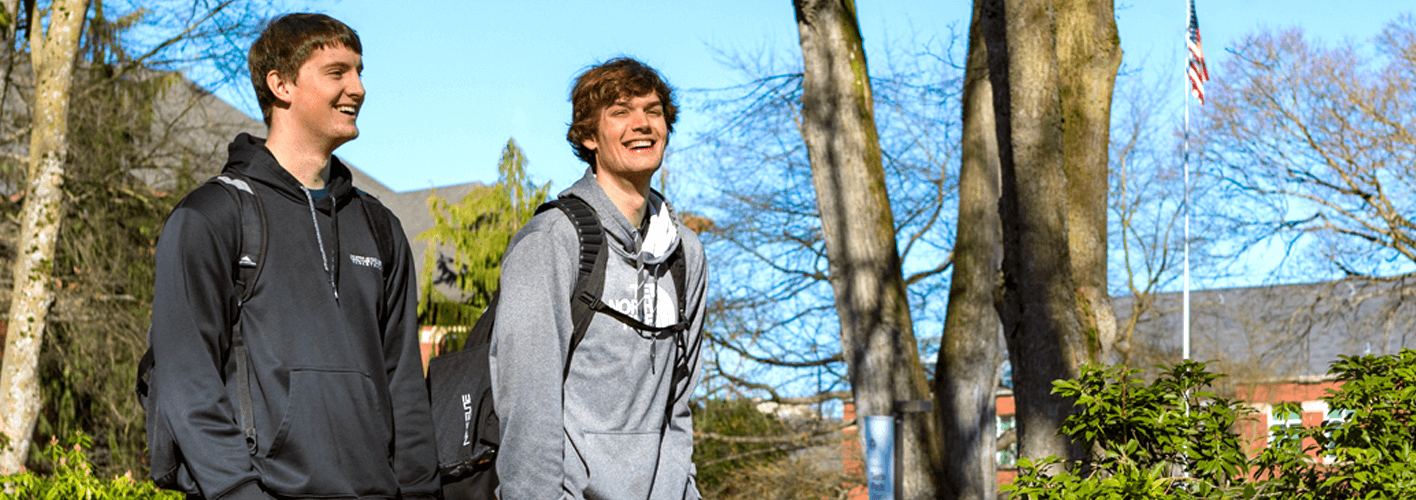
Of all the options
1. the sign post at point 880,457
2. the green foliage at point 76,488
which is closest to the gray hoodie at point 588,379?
the green foliage at point 76,488

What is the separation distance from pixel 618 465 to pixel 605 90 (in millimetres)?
859

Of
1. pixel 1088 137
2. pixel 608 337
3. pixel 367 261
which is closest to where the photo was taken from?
pixel 367 261

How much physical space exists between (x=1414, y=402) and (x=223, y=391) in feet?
12.9

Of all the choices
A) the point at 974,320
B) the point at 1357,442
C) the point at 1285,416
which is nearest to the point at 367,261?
the point at 1285,416

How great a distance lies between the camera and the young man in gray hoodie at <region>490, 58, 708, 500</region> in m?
2.44

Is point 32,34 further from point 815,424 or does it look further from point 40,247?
point 815,424

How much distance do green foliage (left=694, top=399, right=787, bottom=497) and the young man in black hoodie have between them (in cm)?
1689

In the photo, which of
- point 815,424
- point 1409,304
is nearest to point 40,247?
point 815,424

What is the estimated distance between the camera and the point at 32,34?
545 inches

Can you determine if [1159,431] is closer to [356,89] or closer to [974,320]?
[356,89]

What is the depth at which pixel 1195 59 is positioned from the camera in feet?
58.7

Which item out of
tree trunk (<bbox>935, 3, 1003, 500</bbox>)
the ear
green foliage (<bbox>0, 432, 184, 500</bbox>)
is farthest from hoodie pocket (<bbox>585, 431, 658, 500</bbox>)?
tree trunk (<bbox>935, 3, 1003, 500</bbox>)

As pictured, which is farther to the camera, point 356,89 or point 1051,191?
point 1051,191

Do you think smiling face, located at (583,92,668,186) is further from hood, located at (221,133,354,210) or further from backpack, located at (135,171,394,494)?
backpack, located at (135,171,394,494)
